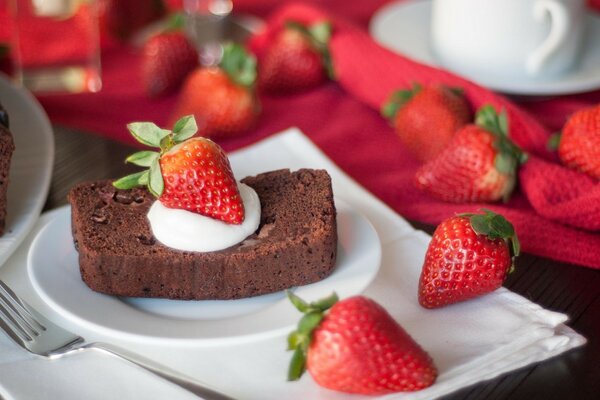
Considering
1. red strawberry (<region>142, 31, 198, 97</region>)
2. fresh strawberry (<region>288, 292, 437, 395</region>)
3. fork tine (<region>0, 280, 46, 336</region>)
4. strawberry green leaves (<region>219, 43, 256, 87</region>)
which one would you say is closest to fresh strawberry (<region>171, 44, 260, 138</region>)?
strawberry green leaves (<region>219, 43, 256, 87</region>)

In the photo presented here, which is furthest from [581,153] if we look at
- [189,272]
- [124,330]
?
[124,330]

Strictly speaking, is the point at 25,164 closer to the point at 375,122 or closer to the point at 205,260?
the point at 205,260

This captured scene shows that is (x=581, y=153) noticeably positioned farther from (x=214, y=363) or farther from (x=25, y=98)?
(x=25, y=98)

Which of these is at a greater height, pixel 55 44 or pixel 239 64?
pixel 239 64

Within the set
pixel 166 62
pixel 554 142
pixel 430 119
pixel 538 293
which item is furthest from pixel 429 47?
pixel 538 293

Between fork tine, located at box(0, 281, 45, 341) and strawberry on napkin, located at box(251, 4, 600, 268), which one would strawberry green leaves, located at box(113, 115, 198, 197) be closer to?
fork tine, located at box(0, 281, 45, 341)
